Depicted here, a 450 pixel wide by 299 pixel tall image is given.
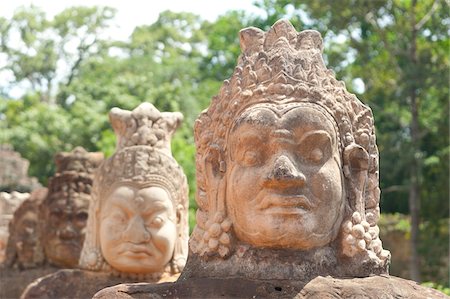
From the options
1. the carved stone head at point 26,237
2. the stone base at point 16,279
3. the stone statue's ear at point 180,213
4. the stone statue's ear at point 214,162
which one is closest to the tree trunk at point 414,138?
the carved stone head at point 26,237

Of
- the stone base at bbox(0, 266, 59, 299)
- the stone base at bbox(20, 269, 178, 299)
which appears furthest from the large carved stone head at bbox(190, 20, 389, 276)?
the stone base at bbox(0, 266, 59, 299)

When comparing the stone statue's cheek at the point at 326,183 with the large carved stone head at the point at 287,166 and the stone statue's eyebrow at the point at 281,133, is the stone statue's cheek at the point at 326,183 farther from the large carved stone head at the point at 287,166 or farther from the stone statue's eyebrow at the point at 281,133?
the stone statue's eyebrow at the point at 281,133

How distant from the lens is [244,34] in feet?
16.1

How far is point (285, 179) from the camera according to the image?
4289 millimetres

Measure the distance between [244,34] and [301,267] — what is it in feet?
4.65

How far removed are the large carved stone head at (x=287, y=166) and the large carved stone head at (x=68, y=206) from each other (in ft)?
17.0

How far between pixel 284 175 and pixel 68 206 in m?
5.86

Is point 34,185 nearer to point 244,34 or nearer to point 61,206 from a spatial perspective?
point 61,206

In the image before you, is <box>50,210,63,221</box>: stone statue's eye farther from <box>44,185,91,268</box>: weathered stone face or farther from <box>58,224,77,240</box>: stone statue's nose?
<box>58,224,77,240</box>: stone statue's nose

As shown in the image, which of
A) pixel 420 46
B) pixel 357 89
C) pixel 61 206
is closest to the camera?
pixel 61 206

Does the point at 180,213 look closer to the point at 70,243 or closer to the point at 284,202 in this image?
the point at 70,243

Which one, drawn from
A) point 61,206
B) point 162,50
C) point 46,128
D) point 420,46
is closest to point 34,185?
point 46,128

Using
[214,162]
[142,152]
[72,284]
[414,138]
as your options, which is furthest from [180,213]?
[414,138]

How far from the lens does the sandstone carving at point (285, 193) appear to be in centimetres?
431
